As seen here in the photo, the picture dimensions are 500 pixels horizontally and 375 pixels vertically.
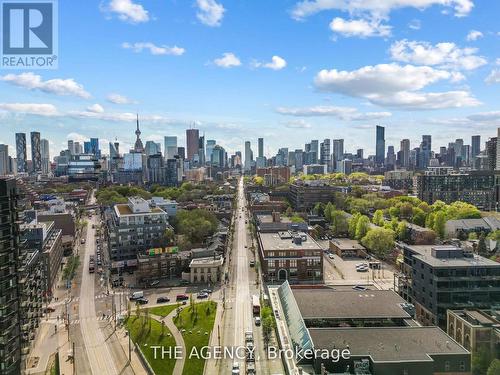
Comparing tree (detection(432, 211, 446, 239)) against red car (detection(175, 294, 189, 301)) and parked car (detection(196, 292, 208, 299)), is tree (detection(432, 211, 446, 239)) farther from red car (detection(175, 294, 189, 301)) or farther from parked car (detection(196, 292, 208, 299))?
red car (detection(175, 294, 189, 301))

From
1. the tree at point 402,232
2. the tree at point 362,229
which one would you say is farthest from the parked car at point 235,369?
the tree at point 402,232

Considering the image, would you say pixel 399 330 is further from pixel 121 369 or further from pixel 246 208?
pixel 246 208

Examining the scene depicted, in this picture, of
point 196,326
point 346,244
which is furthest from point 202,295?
point 346,244

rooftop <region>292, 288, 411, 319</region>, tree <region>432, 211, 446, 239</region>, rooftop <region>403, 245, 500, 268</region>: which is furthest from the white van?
tree <region>432, 211, 446, 239</region>

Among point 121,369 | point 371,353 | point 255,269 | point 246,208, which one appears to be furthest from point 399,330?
point 246,208

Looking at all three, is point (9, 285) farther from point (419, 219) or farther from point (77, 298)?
point (419, 219)
